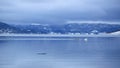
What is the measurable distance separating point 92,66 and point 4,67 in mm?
1878

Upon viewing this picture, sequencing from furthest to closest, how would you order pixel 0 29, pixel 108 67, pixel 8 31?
pixel 8 31, pixel 0 29, pixel 108 67

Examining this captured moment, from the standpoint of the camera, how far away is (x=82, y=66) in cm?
649

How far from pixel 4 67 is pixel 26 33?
1560 millimetres

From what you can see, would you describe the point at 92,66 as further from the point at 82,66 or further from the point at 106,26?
the point at 106,26

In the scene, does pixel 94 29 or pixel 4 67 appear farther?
pixel 94 29

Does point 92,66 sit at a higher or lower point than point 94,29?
lower

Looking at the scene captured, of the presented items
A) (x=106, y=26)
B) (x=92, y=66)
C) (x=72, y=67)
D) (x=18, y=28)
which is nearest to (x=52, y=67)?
(x=72, y=67)

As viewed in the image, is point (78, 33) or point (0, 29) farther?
point (78, 33)

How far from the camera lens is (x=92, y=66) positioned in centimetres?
639

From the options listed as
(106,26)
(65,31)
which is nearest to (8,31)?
(65,31)

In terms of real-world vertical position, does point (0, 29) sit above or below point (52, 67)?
above

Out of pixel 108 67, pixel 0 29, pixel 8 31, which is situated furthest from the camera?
pixel 8 31

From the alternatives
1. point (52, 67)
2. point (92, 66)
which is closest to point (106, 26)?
point (92, 66)

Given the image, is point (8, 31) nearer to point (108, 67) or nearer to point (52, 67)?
point (52, 67)
